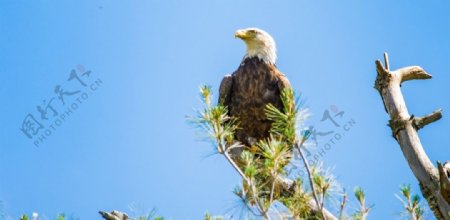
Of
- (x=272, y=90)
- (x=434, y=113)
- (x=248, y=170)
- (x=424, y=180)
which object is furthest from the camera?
(x=272, y=90)

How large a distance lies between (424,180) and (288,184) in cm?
70

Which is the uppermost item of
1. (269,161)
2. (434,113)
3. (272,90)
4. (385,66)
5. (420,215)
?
(272,90)

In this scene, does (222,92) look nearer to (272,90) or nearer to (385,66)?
(272,90)

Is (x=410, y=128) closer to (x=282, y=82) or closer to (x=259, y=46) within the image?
(x=282, y=82)

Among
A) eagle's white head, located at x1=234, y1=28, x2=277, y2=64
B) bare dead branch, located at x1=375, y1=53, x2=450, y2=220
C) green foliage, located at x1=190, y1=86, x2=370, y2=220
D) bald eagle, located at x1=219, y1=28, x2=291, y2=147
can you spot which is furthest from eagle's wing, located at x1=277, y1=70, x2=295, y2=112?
green foliage, located at x1=190, y1=86, x2=370, y2=220

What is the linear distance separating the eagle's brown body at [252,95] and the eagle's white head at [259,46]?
0.43 feet

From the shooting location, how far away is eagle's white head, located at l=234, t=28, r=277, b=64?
6562 millimetres

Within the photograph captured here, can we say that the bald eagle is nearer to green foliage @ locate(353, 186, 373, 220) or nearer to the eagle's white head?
the eagle's white head

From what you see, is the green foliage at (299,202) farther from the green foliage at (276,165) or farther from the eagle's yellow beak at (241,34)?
the eagle's yellow beak at (241,34)

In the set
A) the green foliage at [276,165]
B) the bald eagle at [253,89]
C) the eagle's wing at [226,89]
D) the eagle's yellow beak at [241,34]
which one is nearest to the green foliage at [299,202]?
the green foliage at [276,165]

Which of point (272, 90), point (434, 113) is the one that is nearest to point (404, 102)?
point (434, 113)

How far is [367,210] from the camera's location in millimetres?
3727

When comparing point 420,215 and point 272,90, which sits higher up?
point 272,90

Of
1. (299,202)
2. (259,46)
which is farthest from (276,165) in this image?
(259,46)
